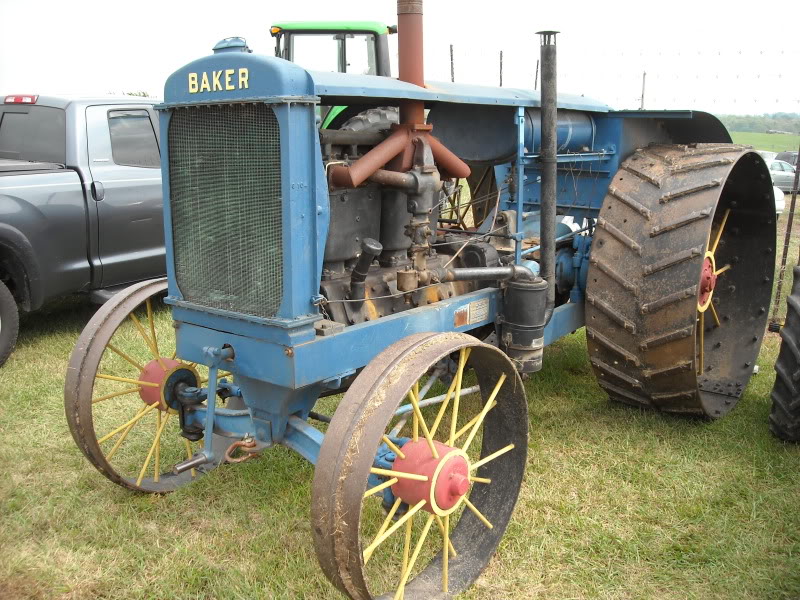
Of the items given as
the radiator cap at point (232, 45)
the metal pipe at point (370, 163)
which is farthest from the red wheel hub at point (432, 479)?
the radiator cap at point (232, 45)

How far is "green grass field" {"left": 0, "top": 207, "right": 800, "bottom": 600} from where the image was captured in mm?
2586

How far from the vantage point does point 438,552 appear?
8.80 feet

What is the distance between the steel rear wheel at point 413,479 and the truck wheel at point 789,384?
1541 millimetres

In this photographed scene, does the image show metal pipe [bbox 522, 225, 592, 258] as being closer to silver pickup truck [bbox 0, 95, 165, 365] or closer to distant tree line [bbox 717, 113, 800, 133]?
silver pickup truck [bbox 0, 95, 165, 365]

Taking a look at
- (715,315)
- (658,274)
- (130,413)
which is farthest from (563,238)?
(130,413)

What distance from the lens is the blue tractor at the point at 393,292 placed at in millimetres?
2330

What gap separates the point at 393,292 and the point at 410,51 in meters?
0.95

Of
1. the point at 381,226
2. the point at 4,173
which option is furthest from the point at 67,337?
the point at 381,226

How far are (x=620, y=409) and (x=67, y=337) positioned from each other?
394 cm

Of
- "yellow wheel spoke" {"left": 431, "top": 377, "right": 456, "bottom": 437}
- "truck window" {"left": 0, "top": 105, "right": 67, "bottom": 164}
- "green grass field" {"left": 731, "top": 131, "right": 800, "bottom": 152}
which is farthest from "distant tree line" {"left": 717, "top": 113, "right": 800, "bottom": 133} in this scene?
"yellow wheel spoke" {"left": 431, "top": 377, "right": 456, "bottom": 437}

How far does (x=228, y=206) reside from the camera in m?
2.54

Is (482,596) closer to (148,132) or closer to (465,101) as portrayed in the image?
(465,101)

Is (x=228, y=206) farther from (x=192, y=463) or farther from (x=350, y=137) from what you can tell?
(x=192, y=463)

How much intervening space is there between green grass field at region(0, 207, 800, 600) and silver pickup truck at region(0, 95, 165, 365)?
1.37m
